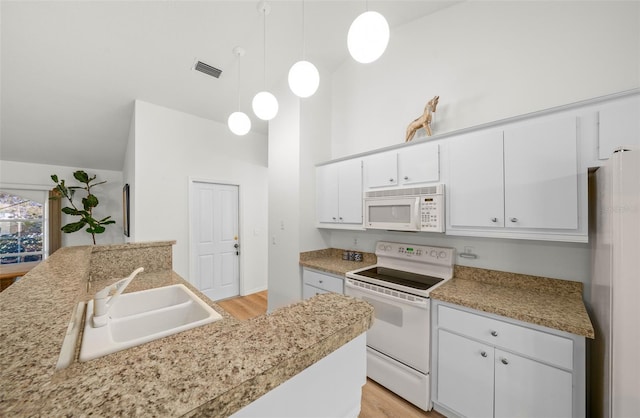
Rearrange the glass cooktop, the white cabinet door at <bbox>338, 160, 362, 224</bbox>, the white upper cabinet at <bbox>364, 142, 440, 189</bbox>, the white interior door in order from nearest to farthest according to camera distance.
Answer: the glass cooktop < the white upper cabinet at <bbox>364, 142, 440, 189</bbox> < the white cabinet door at <bbox>338, 160, 362, 224</bbox> < the white interior door

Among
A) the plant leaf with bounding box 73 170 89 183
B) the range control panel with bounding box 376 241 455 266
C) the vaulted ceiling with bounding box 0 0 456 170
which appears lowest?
the range control panel with bounding box 376 241 455 266

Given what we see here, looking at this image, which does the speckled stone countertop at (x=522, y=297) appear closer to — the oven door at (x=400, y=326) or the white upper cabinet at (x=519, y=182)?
the oven door at (x=400, y=326)

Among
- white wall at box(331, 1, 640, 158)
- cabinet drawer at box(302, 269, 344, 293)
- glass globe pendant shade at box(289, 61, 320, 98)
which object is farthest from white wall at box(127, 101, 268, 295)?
glass globe pendant shade at box(289, 61, 320, 98)

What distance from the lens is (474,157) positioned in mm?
1828

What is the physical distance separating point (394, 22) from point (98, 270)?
3545 millimetres

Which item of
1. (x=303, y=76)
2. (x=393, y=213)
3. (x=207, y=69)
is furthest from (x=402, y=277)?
(x=207, y=69)

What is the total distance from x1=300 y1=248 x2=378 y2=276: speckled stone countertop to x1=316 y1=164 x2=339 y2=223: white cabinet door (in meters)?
0.46

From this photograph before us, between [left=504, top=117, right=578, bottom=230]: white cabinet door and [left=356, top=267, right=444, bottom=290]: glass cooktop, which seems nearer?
[left=504, top=117, right=578, bottom=230]: white cabinet door

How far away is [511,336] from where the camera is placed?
1441 millimetres

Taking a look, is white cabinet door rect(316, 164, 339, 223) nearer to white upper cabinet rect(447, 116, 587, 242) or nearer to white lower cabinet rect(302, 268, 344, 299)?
white lower cabinet rect(302, 268, 344, 299)

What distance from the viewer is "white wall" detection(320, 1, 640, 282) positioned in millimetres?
1610

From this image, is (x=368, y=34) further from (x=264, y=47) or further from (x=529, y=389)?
(x=529, y=389)

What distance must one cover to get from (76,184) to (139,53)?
146 inches

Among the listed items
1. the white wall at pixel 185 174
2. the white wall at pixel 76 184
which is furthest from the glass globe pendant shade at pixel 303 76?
the white wall at pixel 76 184
